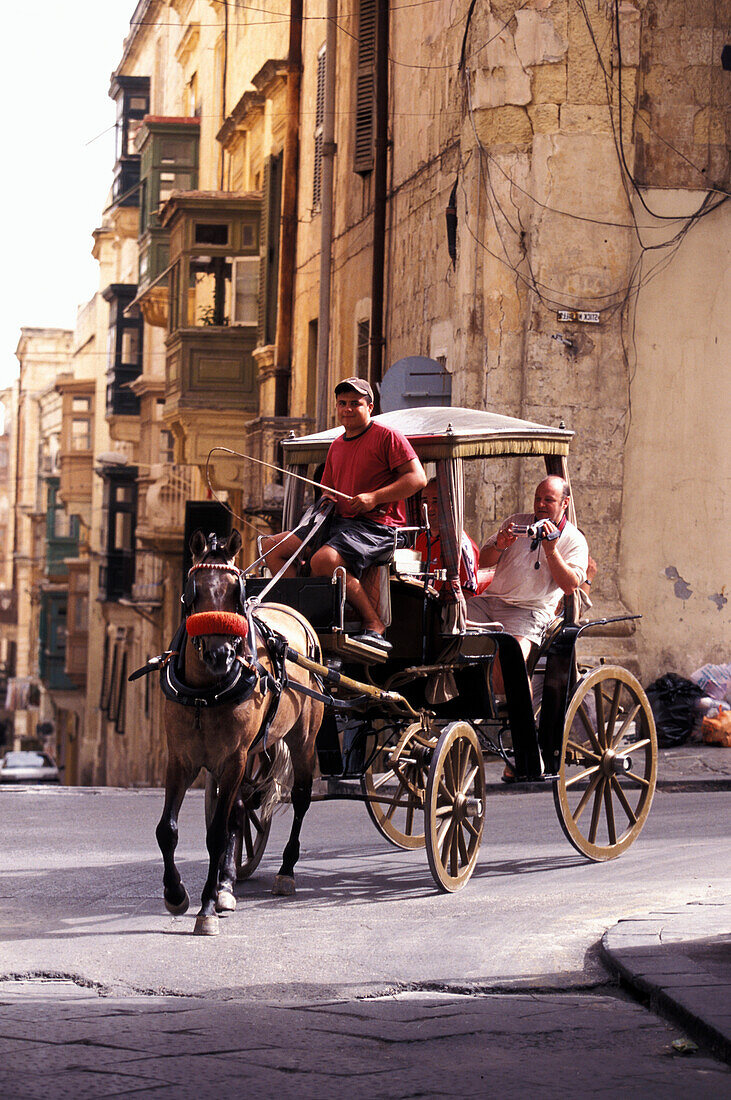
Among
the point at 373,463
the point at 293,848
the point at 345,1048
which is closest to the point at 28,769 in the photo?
the point at 293,848

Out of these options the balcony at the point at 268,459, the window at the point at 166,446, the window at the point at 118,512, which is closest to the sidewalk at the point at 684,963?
the balcony at the point at 268,459

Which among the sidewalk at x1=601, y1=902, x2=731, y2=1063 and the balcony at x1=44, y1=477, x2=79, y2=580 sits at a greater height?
the balcony at x1=44, y1=477, x2=79, y2=580

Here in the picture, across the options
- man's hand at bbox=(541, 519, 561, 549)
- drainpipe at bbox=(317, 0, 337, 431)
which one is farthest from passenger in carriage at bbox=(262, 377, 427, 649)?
drainpipe at bbox=(317, 0, 337, 431)

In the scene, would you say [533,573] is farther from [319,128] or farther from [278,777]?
[319,128]

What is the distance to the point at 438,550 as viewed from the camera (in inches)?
394

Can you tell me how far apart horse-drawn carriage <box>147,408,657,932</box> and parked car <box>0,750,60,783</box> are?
38.6 meters

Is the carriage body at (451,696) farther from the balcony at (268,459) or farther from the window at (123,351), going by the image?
the window at (123,351)

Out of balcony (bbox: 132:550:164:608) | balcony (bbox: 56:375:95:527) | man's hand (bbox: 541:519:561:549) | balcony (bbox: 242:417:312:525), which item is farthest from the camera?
balcony (bbox: 56:375:95:527)

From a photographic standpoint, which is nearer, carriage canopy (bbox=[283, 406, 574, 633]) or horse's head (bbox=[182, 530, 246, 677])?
horse's head (bbox=[182, 530, 246, 677])

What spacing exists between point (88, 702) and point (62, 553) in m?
12.3

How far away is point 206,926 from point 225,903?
40 cm

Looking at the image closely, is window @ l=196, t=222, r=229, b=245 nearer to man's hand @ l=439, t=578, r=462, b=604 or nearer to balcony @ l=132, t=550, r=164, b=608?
balcony @ l=132, t=550, r=164, b=608

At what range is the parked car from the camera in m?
47.4

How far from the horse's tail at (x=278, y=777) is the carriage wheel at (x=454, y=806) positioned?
729 millimetres
